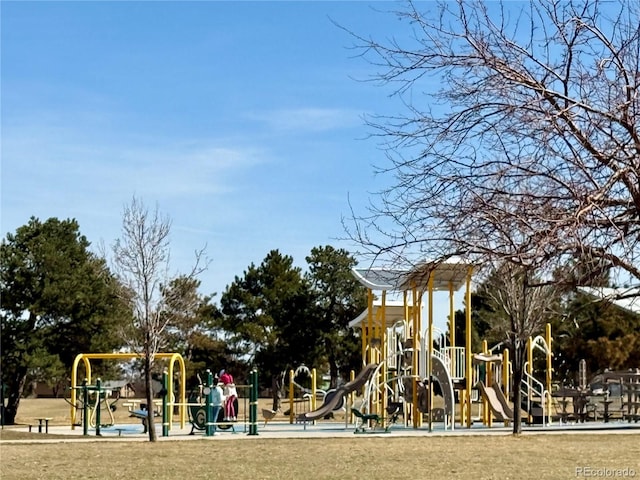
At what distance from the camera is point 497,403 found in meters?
27.2

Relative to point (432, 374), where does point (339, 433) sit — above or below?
below

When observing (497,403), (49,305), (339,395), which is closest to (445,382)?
(497,403)

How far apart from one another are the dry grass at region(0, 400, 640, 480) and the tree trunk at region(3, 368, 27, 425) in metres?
14.9

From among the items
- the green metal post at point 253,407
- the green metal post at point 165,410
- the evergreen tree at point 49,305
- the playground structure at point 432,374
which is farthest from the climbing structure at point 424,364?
the evergreen tree at point 49,305

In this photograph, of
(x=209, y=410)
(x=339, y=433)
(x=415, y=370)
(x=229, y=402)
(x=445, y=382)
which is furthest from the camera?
(x=229, y=402)

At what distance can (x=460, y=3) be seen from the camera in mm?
7129

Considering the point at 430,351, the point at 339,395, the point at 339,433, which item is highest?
the point at 430,351

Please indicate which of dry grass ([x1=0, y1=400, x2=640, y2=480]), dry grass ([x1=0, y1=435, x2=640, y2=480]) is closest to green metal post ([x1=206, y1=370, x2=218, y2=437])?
dry grass ([x1=0, y1=400, x2=640, y2=480])

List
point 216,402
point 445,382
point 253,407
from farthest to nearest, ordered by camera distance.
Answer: point 445,382 < point 216,402 < point 253,407

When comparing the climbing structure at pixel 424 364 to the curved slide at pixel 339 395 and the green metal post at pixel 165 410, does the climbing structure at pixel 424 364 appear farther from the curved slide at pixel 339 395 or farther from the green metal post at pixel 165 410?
the green metal post at pixel 165 410

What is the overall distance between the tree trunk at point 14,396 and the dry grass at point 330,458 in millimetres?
14934

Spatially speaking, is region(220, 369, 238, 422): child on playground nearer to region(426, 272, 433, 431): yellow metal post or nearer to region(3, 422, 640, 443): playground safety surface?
region(3, 422, 640, 443): playground safety surface

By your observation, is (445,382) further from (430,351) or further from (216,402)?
(216,402)

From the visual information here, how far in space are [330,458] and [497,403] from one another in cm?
1180
